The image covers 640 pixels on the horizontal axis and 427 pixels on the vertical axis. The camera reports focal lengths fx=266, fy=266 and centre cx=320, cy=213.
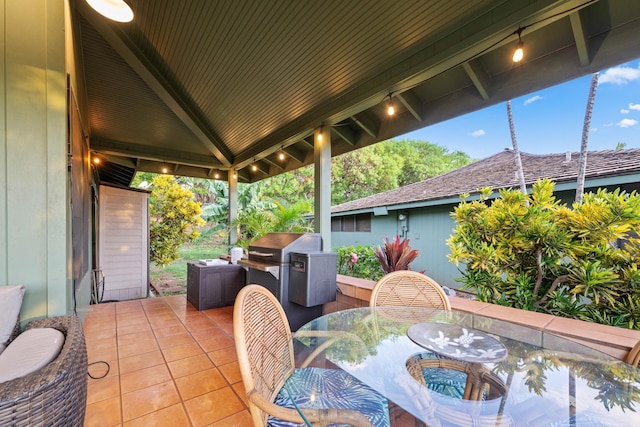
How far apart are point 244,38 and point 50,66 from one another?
1600 millimetres

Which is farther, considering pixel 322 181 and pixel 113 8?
pixel 322 181

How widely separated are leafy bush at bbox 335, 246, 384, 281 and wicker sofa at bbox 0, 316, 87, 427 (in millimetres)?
4427

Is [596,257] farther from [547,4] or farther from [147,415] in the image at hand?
[147,415]

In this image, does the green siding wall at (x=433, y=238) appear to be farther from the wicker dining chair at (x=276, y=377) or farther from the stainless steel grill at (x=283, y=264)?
the wicker dining chair at (x=276, y=377)

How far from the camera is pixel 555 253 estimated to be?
217cm

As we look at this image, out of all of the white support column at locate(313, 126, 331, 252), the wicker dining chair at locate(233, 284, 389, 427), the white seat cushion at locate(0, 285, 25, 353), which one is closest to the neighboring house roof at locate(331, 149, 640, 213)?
the white support column at locate(313, 126, 331, 252)

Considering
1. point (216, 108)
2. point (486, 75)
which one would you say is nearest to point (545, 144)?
point (486, 75)

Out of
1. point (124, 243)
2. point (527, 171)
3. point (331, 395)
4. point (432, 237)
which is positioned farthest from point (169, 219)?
point (527, 171)

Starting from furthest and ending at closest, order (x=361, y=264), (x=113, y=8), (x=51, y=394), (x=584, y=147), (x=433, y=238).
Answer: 1. (x=433, y=238)
2. (x=361, y=264)
3. (x=584, y=147)
4. (x=113, y=8)
5. (x=51, y=394)

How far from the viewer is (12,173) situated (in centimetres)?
177

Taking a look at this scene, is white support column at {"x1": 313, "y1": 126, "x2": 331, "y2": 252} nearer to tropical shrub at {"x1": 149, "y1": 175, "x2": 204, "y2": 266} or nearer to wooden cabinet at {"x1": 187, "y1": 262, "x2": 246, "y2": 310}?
Result: wooden cabinet at {"x1": 187, "y1": 262, "x2": 246, "y2": 310}

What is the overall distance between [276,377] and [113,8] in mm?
2598

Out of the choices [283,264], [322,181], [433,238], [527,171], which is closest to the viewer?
[283,264]

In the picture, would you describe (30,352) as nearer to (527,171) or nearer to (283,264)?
(283,264)
